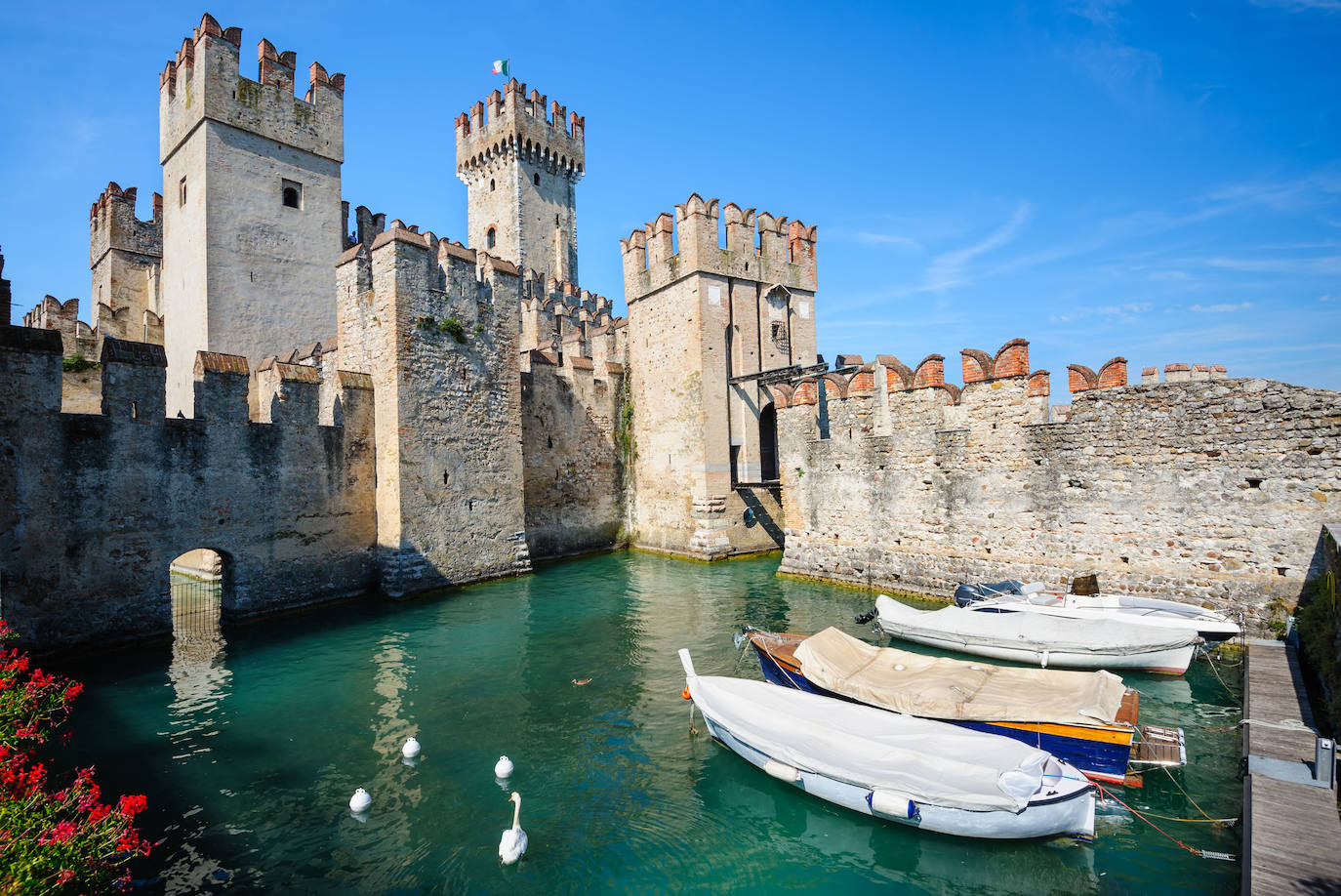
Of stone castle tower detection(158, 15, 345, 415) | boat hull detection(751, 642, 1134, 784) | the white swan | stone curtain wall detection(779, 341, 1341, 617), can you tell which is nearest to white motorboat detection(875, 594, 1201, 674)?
stone curtain wall detection(779, 341, 1341, 617)

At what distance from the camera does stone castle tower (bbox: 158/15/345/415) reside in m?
19.3

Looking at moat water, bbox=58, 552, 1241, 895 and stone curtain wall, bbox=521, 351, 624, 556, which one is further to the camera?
stone curtain wall, bbox=521, 351, 624, 556

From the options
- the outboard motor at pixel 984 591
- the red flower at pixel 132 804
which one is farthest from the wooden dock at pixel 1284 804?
the red flower at pixel 132 804

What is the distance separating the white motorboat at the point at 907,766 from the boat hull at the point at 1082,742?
2.03 ft

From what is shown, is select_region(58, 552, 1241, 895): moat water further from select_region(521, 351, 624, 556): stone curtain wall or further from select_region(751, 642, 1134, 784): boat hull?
select_region(521, 351, 624, 556): stone curtain wall

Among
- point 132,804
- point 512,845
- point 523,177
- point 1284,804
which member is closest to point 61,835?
point 132,804

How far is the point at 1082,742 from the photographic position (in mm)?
6746

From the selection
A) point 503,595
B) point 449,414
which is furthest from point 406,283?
point 503,595

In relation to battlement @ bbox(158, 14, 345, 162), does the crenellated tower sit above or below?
below

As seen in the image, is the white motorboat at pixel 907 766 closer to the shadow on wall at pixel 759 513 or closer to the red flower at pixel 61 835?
the red flower at pixel 61 835

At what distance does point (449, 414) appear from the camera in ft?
56.2

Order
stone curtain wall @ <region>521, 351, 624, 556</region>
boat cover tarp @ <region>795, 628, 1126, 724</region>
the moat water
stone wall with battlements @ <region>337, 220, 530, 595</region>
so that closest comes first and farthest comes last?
the moat water, boat cover tarp @ <region>795, 628, 1126, 724</region>, stone wall with battlements @ <region>337, 220, 530, 595</region>, stone curtain wall @ <region>521, 351, 624, 556</region>

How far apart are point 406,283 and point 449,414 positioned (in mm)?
3393

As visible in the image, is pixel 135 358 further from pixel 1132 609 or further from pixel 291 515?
pixel 1132 609
